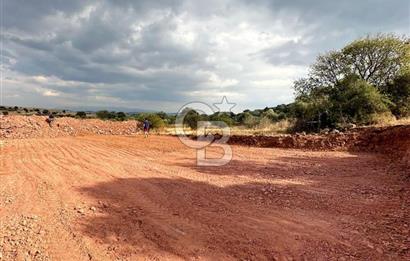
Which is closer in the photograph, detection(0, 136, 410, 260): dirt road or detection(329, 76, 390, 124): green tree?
detection(0, 136, 410, 260): dirt road

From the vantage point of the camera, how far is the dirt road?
4.05m

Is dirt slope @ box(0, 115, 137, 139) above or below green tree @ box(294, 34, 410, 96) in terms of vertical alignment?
below

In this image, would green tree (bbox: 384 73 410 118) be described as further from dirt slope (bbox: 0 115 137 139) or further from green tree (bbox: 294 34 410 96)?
dirt slope (bbox: 0 115 137 139)

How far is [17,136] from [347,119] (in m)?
18.5

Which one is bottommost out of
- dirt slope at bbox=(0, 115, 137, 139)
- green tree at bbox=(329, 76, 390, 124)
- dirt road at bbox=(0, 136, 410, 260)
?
dirt road at bbox=(0, 136, 410, 260)

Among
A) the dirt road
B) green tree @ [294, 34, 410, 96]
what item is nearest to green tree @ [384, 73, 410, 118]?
green tree @ [294, 34, 410, 96]

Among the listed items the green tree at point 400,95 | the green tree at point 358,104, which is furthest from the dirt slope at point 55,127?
the green tree at point 400,95

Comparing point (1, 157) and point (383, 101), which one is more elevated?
point (383, 101)

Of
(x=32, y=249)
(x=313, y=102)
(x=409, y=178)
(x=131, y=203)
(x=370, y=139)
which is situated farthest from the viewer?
(x=313, y=102)

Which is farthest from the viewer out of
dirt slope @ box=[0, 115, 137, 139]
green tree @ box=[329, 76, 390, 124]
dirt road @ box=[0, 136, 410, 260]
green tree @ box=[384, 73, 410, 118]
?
green tree @ box=[384, 73, 410, 118]

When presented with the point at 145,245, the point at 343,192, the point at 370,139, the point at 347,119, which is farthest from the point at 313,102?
the point at 145,245

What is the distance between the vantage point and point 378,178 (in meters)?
7.64

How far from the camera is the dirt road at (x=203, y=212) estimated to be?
4055 millimetres

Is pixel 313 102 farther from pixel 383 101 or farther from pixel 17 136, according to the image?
pixel 17 136
